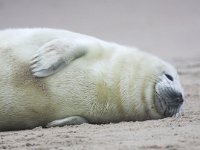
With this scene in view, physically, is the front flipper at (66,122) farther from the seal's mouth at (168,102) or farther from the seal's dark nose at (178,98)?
the seal's dark nose at (178,98)

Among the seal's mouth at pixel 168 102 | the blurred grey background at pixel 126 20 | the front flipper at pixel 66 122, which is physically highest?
the blurred grey background at pixel 126 20

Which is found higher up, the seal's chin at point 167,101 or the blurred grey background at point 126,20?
the blurred grey background at point 126,20

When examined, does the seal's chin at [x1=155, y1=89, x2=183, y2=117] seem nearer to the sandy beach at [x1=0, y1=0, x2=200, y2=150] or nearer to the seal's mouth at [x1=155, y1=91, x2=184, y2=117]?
the seal's mouth at [x1=155, y1=91, x2=184, y2=117]

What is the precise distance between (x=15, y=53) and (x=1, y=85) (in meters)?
0.31

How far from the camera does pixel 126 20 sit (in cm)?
1620

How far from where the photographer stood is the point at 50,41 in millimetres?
5676

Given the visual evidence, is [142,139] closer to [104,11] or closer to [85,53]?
[85,53]

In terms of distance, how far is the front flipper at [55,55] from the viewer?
5.43 m

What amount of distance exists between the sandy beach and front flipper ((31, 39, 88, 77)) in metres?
0.46

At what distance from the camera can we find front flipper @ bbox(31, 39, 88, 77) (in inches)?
214

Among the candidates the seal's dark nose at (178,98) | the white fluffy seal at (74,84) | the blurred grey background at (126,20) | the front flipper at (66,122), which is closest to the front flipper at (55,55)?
the white fluffy seal at (74,84)

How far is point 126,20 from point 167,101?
35.2ft

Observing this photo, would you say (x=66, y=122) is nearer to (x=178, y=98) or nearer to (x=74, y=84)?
(x=74, y=84)

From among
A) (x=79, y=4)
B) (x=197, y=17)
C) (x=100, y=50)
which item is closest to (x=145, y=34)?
(x=197, y=17)
